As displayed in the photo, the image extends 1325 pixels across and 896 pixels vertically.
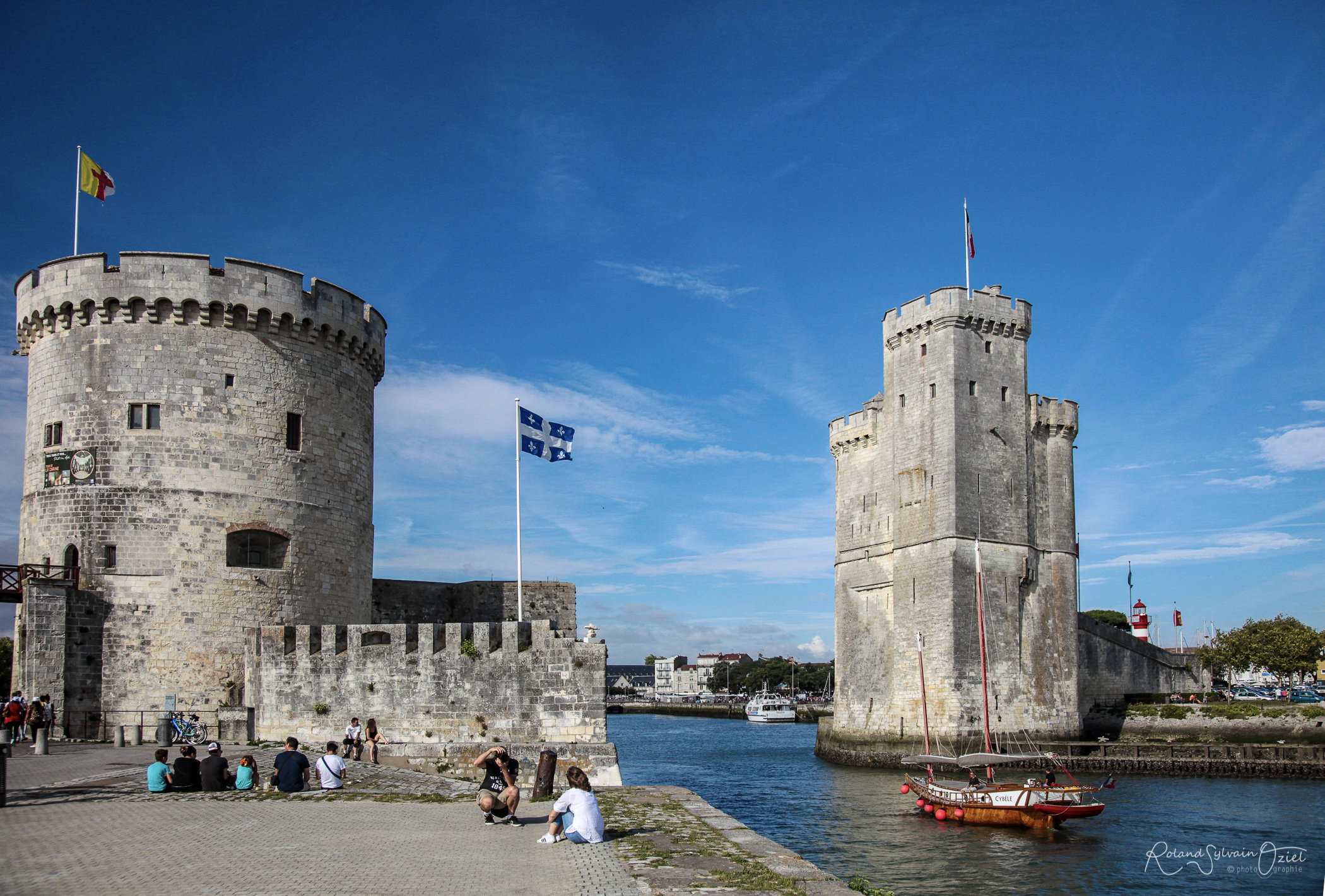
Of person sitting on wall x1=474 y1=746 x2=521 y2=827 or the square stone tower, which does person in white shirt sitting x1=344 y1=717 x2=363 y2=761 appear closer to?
person sitting on wall x1=474 y1=746 x2=521 y2=827

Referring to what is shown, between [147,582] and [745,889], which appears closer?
[745,889]

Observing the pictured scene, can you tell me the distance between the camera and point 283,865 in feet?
30.5

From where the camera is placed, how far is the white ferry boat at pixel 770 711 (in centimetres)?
9925

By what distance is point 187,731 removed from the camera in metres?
19.6

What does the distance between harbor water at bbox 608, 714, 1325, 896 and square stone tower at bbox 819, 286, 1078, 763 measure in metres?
4.06

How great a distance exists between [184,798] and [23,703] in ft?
27.5

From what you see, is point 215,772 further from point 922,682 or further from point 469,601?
point 922,682

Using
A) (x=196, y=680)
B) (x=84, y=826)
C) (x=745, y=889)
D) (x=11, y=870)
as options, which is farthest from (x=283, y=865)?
(x=196, y=680)

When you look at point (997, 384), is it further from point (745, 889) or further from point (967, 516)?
point (745, 889)

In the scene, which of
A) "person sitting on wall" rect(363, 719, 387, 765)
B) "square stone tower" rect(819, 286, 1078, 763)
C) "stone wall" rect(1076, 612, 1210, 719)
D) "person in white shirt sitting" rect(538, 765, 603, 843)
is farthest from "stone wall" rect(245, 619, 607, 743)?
"stone wall" rect(1076, 612, 1210, 719)

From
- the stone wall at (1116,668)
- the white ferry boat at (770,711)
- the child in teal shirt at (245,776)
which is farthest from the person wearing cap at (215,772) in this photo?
the white ferry boat at (770,711)

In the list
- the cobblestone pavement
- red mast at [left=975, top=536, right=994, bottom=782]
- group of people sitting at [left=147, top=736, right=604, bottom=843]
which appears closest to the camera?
the cobblestone pavement

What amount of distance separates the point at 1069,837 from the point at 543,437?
16.5m

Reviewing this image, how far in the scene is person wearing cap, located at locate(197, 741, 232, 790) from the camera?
1395 centimetres
